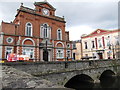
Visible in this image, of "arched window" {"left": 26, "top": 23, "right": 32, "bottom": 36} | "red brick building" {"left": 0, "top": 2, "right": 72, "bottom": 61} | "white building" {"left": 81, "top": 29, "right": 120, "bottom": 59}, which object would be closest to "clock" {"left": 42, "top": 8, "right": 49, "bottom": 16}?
"red brick building" {"left": 0, "top": 2, "right": 72, "bottom": 61}

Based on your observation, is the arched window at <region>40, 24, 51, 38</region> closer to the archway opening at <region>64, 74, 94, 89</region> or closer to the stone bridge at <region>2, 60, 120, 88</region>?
the archway opening at <region>64, 74, 94, 89</region>

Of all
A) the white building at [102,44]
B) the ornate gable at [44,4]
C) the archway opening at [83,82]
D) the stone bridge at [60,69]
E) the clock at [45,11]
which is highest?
the ornate gable at [44,4]

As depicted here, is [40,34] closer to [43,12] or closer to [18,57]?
[43,12]

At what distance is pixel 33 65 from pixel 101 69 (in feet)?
32.7

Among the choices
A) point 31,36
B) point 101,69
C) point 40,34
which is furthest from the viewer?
point 40,34

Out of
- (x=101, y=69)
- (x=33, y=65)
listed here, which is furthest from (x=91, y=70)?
(x=33, y=65)

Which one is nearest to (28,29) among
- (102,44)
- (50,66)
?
(50,66)

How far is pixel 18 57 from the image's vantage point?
41.3ft

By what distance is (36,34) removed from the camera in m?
17.5

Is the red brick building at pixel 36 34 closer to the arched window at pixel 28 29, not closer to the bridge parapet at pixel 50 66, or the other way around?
the arched window at pixel 28 29

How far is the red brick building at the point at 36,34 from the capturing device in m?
15.0

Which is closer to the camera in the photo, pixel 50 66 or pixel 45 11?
pixel 50 66

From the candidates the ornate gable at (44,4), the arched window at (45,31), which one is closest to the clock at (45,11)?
the ornate gable at (44,4)

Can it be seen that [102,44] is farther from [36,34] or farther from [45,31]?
[36,34]
